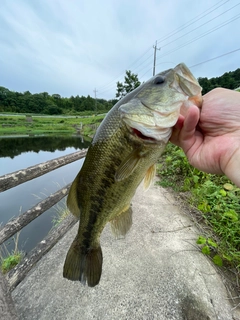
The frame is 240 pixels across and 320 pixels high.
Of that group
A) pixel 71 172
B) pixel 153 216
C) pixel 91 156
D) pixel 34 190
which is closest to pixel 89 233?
pixel 91 156

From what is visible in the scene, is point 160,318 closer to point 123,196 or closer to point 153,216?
point 123,196

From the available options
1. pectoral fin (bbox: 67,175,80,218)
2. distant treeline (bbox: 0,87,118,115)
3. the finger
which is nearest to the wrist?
the finger

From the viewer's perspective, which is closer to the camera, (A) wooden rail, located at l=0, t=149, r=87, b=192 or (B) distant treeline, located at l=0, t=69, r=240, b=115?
(A) wooden rail, located at l=0, t=149, r=87, b=192

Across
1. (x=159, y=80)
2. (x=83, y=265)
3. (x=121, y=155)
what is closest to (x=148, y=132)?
(x=121, y=155)

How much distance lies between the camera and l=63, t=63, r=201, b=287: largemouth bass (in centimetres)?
115

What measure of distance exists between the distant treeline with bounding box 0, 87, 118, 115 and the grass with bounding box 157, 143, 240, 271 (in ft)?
176

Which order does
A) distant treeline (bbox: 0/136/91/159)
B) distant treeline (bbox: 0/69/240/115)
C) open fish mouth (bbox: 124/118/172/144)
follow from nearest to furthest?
open fish mouth (bbox: 124/118/172/144), distant treeline (bbox: 0/136/91/159), distant treeline (bbox: 0/69/240/115)

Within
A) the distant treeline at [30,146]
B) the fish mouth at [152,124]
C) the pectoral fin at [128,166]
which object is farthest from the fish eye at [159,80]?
the distant treeline at [30,146]

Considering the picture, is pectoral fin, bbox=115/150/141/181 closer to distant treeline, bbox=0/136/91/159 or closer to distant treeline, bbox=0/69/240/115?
distant treeline, bbox=0/136/91/159

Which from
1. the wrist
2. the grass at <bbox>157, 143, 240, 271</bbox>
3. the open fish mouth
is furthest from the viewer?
the grass at <bbox>157, 143, 240, 271</bbox>

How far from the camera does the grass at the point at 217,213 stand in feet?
8.00

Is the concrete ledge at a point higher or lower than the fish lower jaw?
lower

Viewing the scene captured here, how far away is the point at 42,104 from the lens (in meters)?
66.7

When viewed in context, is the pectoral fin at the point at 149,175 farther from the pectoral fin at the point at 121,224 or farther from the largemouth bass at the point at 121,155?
the pectoral fin at the point at 121,224
